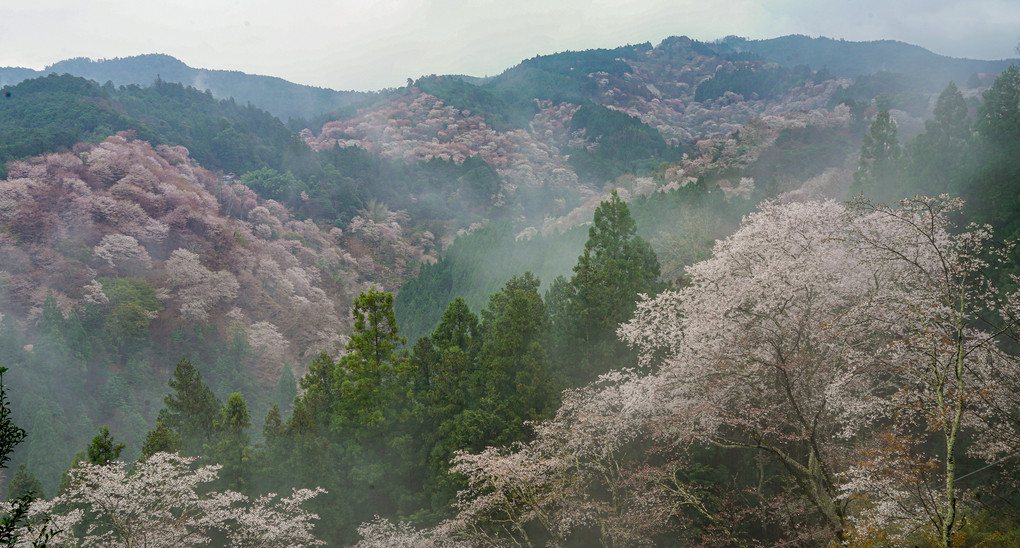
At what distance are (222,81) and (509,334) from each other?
156 m

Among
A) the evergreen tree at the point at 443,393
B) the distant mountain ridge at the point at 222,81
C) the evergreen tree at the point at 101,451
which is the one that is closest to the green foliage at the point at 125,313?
the evergreen tree at the point at 101,451

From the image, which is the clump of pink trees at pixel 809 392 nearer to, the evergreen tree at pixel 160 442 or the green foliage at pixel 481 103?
the evergreen tree at pixel 160 442

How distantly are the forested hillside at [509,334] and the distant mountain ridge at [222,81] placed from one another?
5971 centimetres

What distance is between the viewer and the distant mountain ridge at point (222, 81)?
423 ft

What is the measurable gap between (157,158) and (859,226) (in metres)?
62.9

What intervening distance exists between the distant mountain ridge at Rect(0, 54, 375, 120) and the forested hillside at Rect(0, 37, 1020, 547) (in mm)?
59714

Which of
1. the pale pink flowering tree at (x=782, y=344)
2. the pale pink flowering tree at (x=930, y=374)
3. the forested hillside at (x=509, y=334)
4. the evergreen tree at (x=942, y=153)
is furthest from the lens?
the evergreen tree at (x=942, y=153)

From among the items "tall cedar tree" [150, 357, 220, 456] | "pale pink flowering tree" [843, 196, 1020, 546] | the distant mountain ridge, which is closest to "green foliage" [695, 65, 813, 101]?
the distant mountain ridge

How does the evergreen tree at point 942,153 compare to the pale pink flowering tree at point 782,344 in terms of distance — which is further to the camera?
the evergreen tree at point 942,153

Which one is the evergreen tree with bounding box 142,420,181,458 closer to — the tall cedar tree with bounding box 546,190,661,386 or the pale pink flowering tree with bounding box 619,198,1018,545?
the tall cedar tree with bounding box 546,190,661,386

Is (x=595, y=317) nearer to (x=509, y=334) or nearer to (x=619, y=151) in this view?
(x=509, y=334)

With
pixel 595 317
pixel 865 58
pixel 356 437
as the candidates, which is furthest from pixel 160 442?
pixel 865 58

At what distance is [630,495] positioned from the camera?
1379 cm

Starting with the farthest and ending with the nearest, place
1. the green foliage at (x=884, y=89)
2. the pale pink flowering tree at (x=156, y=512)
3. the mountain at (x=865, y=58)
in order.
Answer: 1. the mountain at (x=865, y=58)
2. the green foliage at (x=884, y=89)
3. the pale pink flowering tree at (x=156, y=512)
